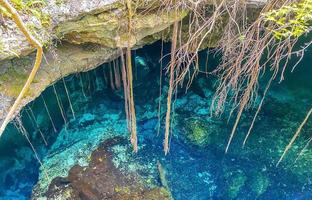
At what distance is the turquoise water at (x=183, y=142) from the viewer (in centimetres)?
395

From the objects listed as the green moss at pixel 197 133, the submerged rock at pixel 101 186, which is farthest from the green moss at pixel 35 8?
the green moss at pixel 197 133

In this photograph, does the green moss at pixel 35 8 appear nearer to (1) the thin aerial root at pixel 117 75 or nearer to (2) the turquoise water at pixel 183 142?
(2) the turquoise water at pixel 183 142

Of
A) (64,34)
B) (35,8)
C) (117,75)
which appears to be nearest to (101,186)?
(64,34)

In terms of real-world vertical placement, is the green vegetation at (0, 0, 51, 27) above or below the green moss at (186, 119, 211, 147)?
above

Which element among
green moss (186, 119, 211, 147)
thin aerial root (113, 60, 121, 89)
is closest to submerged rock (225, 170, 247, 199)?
green moss (186, 119, 211, 147)

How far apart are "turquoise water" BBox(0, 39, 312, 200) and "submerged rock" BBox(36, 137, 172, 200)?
11 cm

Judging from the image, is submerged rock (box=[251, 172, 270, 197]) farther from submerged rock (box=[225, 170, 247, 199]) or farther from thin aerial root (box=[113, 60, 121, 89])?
thin aerial root (box=[113, 60, 121, 89])

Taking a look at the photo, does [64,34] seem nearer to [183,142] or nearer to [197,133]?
[183,142]

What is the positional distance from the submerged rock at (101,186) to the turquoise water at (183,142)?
0.36ft

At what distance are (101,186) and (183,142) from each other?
1223mm

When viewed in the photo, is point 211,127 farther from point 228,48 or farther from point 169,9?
point 169,9

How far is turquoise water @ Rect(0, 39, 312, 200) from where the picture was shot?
3.95 meters

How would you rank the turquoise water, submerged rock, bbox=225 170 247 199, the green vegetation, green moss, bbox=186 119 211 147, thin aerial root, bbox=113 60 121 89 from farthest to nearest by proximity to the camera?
thin aerial root, bbox=113 60 121 89
green moss, bbox=186 119 211 147
the turquoise water
submerged rock, bbox=225 170 247 199
the green vegetation

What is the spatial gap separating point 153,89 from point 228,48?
93.6 inches
